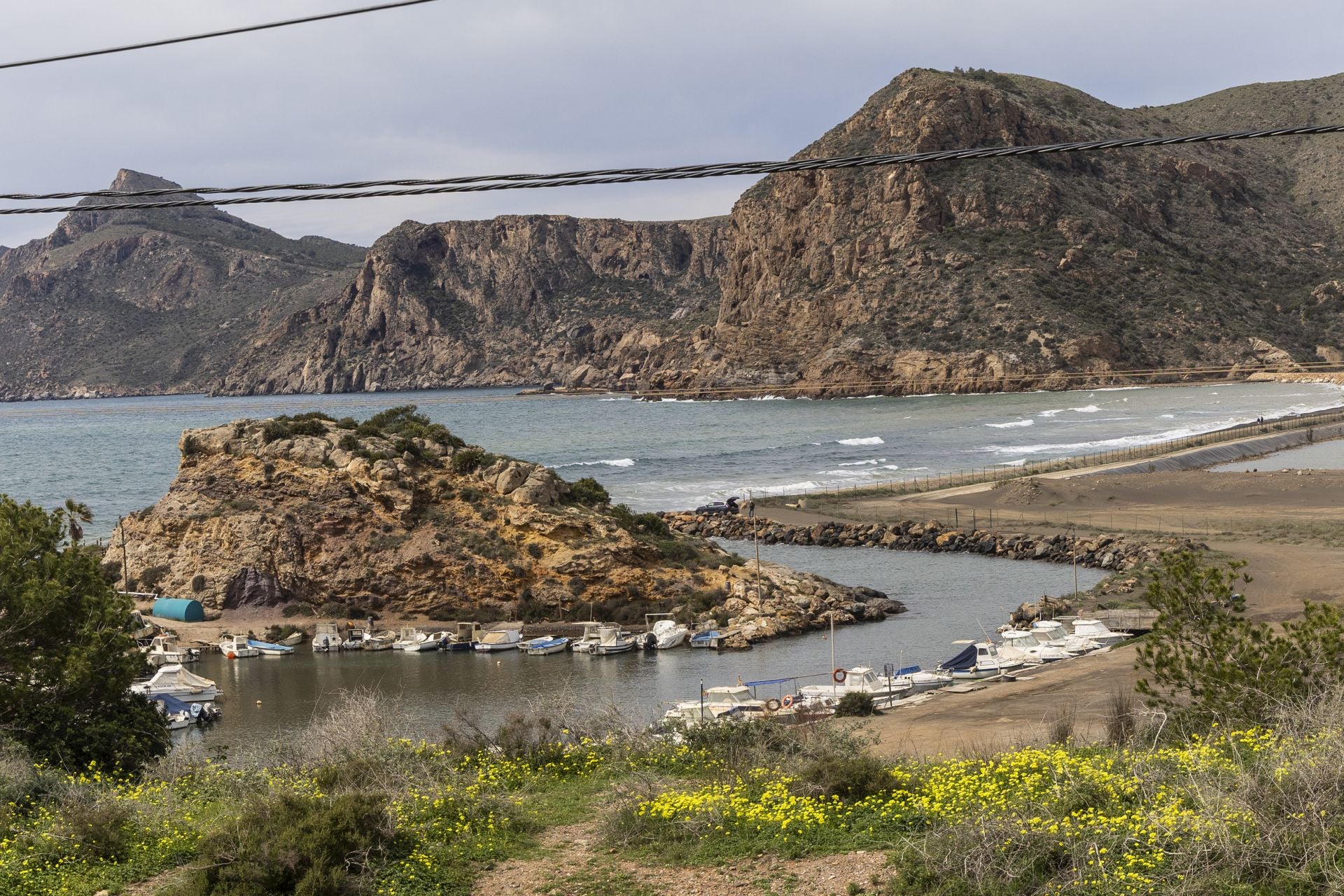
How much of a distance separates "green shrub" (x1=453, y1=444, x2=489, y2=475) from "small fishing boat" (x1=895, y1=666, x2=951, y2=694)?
17.4 meters

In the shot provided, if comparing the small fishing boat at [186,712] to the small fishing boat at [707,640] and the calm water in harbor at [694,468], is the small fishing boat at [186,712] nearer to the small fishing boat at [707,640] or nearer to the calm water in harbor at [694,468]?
the calm water in harbor at [694,468]

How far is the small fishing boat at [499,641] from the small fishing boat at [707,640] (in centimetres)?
485

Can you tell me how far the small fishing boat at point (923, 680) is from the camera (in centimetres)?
2659

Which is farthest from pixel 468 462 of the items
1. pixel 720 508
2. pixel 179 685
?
pixel 720 508

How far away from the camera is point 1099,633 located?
30.5 m

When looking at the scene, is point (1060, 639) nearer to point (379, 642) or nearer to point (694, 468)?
point (379, 642)

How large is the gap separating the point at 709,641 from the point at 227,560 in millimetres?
15942

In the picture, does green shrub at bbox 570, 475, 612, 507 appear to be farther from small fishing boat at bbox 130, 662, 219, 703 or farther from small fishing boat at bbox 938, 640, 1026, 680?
small fishing boat at bbox 938, 640, 1026, 680

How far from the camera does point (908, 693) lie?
86.0 ft

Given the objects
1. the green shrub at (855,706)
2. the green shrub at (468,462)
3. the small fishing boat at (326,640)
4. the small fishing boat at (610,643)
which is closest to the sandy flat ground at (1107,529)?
the green shrub at (855,706)

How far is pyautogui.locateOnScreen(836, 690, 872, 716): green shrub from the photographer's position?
23.4 metres

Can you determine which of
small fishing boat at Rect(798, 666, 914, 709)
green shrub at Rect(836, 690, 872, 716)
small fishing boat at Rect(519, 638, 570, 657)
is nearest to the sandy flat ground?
green shrub at Rect(836, 690, 872, 716)

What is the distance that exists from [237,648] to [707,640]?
518 inches

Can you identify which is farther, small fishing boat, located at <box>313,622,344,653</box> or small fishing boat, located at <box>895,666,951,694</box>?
small fishing boat, located at <box>313,622,344,653</box>
